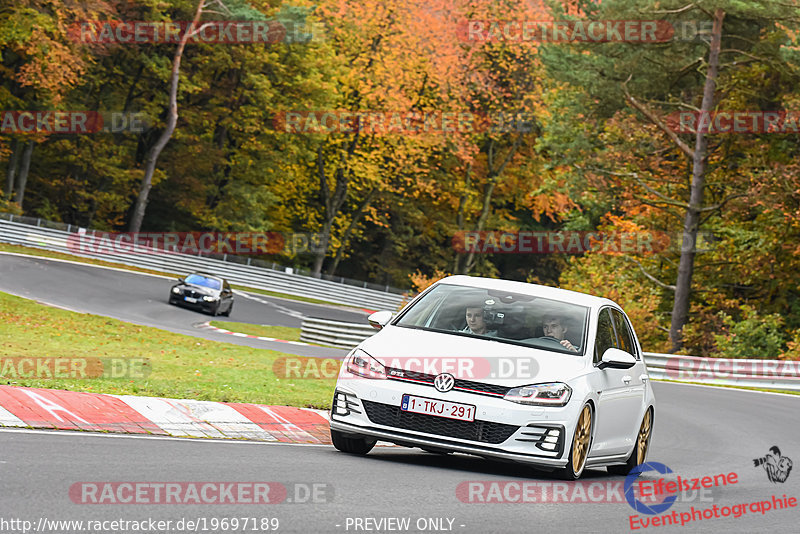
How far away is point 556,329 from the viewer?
33.7 feet

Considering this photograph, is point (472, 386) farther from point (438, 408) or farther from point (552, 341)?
point (552, 341)

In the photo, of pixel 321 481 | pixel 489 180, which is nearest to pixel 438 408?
pixel 321 481

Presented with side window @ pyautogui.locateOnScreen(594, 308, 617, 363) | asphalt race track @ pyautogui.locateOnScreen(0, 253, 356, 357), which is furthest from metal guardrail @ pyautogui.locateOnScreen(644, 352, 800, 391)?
side window @ pyautogui.locateOnScreen(594, 308, 617, 363)

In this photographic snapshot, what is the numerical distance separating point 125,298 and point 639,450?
28.3 metres

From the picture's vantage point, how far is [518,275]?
79.6 metres

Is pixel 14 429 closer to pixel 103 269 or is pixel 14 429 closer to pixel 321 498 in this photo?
pixel 321 498

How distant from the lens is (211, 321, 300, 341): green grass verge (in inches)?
1373

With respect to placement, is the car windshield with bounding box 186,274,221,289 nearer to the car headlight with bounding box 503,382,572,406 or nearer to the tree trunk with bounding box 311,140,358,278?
the tree trunk with bounding box 311,140,358,278

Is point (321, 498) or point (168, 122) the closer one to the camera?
point (321, 498)

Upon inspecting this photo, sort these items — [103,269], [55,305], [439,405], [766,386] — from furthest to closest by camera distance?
1. [103,269]
2. [55,305]
3. [766,386]
4. [439,405]

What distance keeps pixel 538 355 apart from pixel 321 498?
298cm

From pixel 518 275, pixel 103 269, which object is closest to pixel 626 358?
pixel 103 269

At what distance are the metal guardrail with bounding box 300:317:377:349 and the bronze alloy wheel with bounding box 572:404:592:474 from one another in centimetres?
2148

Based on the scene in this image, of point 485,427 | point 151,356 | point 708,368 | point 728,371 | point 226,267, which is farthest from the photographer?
point 226,267
